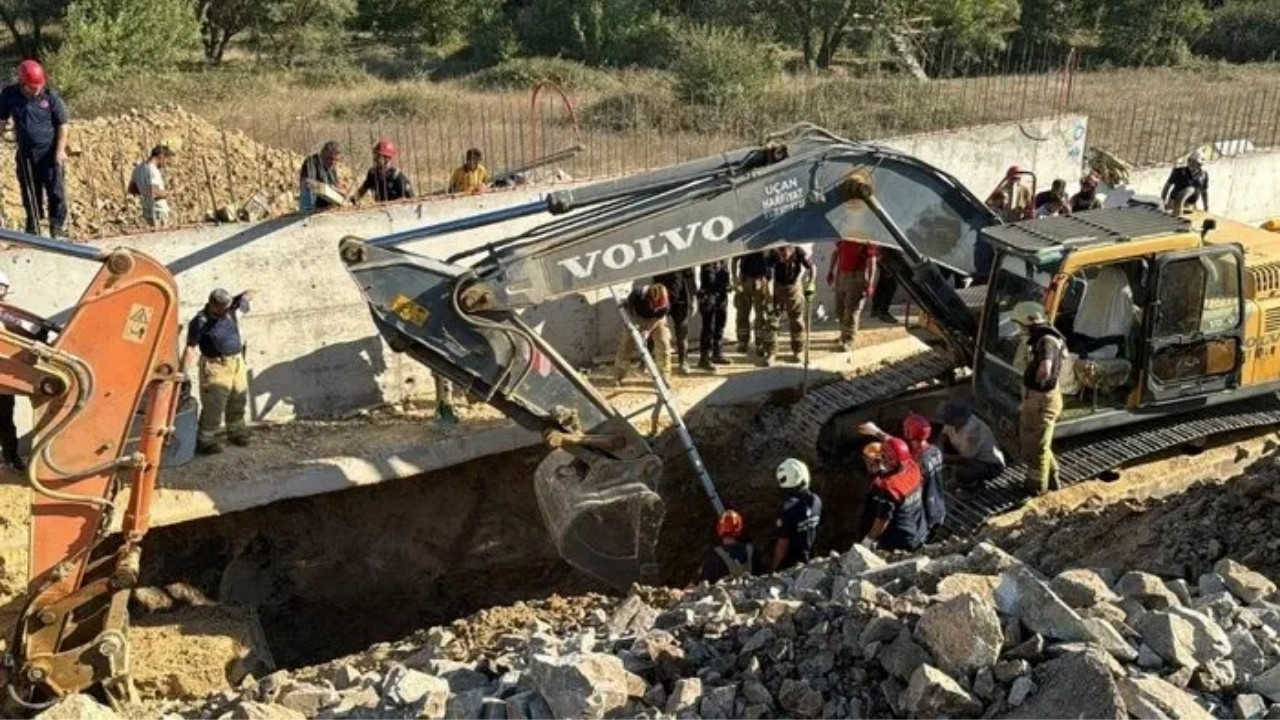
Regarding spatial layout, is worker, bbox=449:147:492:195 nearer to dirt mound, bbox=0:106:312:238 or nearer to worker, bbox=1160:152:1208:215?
dirt mound, bbox=0:106:312:238

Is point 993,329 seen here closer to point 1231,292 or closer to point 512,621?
point 1231,292

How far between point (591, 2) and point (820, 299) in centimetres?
1856

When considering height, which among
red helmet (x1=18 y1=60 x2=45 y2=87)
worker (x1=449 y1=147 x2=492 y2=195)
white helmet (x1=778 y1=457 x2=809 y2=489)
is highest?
red helmet (x1=18 y1=60 x2=45 y2=87)

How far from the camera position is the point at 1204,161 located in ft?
51.5

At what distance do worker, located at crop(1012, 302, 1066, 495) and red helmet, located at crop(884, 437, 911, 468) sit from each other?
1.02m

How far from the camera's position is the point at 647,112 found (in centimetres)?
2014

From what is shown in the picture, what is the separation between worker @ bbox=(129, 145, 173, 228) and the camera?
1204cm

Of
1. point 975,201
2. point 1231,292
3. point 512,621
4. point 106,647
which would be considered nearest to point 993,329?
point 975,201

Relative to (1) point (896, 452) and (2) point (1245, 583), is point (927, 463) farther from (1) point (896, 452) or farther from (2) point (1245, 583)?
(2) point (1245, 583)

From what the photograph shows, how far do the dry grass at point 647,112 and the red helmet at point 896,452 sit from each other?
876cm

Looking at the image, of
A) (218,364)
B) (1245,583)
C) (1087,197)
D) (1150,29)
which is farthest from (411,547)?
(1150,29)

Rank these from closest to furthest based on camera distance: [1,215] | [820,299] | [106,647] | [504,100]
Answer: [106,647]
[1,215]
[820,299]
[504,100]

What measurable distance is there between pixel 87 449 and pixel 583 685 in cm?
332

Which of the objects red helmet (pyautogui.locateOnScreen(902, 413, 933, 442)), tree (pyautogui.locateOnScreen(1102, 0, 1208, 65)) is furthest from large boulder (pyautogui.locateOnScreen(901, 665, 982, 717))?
tree (pyautogui.locateOnScreen(1102, 0, 1208, 65))
